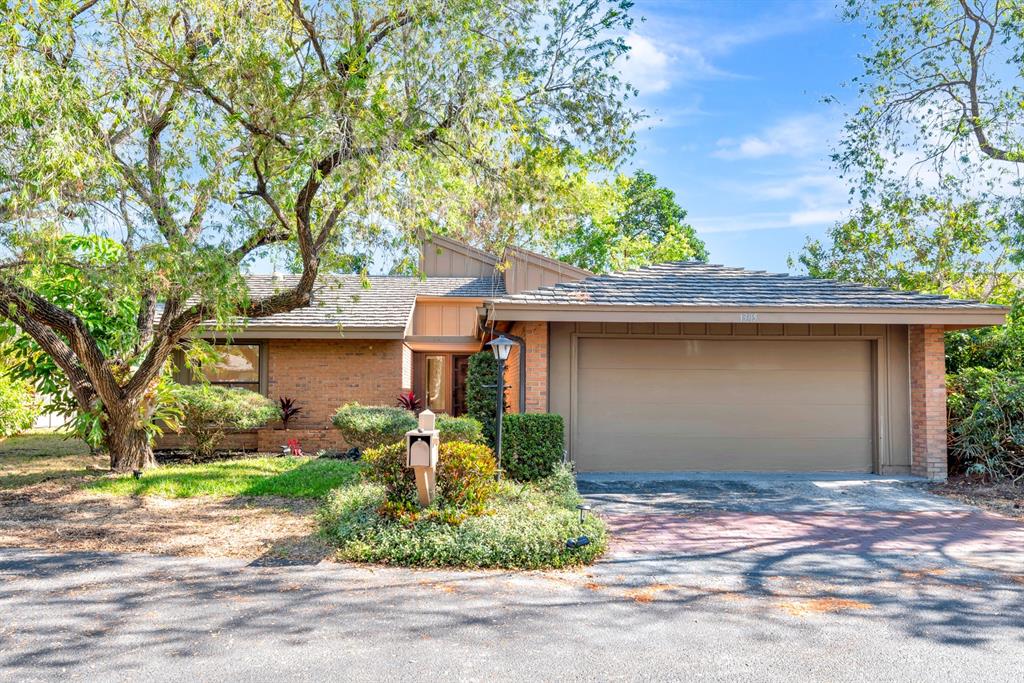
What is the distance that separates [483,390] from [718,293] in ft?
12.5

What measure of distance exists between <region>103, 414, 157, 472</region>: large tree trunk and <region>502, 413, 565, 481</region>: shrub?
553cm

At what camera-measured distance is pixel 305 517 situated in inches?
288

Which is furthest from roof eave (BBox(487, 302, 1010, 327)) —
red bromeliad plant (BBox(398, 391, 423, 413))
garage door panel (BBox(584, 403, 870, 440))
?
red bromeliad plant (BBox(398, 391, 423, 413))

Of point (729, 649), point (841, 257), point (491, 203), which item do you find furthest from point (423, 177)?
point (841, 257)

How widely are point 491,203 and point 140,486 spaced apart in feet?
19.2

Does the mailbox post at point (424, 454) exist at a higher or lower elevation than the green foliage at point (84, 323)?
lower

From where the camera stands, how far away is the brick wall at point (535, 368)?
31.8 ft

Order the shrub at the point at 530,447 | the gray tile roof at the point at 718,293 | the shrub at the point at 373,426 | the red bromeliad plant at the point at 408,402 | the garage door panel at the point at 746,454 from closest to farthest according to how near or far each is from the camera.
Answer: the shrub at the point at 530,447, the gray tile roof at the point at 718,293, the garage door panel at the point at 746,454, the shrub at the point at 373,426, the red bromeliad plant at the point at 408,402

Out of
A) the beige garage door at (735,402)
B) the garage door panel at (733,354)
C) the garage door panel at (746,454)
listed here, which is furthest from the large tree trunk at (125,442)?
the garage door panel at (733,354)

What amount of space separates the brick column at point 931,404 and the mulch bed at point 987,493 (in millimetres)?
338

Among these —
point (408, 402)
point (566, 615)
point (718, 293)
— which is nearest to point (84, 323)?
point (408, 402)

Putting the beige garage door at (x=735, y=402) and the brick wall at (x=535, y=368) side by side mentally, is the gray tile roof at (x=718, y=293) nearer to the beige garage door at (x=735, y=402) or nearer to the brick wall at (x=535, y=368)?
the brick wall at (x=535, y=368)

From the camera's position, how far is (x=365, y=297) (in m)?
15.7

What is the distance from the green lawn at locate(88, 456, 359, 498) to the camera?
875cm
